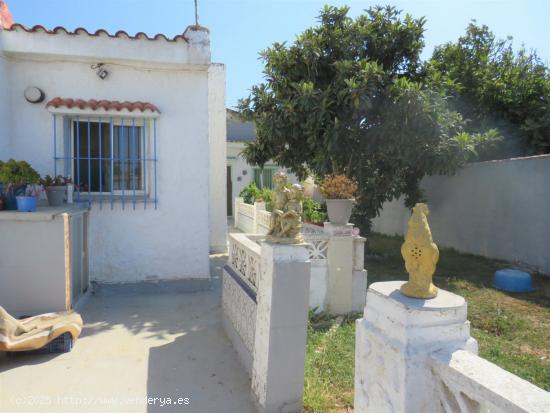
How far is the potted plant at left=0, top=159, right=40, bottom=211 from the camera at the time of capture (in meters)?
4.32

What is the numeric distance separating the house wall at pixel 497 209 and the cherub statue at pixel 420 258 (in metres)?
6.65

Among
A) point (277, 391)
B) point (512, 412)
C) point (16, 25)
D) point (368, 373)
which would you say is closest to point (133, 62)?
point (16, 25)

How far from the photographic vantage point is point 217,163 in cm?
928

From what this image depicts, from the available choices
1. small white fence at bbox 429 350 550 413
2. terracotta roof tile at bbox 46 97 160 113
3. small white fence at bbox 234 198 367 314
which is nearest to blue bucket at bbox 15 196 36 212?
terracotta roof tile at bbox 46 97 160 113

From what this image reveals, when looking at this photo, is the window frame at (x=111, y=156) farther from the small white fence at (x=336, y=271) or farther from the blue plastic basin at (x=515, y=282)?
the blue plastic basin at (x=515, y=282)

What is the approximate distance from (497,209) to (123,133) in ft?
24.1

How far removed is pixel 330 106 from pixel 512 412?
20.6 ft

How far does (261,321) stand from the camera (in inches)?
117

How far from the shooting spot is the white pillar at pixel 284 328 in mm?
2775

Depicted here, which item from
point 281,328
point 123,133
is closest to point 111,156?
point 123,133

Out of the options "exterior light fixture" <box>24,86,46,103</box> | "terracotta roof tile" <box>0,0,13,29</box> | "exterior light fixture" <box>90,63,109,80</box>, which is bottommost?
"exterior light fixture" <box>24,86,46,103</box>

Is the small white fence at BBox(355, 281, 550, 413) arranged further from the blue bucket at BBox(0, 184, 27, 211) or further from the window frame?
the window frame

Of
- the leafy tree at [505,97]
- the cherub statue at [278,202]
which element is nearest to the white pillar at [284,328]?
the cherub statue at [278,202]

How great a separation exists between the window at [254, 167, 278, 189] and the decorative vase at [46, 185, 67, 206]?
1070 centimetres
